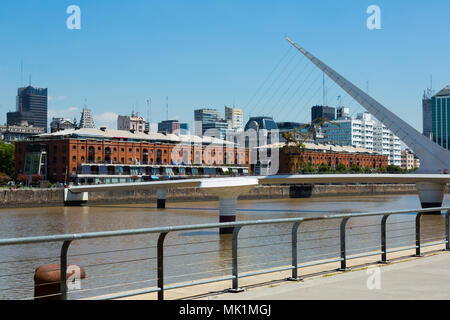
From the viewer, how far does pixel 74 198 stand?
60969mm

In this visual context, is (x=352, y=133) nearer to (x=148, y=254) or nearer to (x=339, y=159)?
(x=339, y=159)

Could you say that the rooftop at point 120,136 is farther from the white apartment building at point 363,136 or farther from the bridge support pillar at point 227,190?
the white apartment building at point 363,136

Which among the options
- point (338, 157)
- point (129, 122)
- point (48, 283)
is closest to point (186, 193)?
point (48, 283)

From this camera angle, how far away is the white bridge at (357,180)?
36.7m

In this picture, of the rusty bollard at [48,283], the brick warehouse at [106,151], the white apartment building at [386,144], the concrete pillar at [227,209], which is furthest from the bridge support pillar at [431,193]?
the white apartment building at [386,144]

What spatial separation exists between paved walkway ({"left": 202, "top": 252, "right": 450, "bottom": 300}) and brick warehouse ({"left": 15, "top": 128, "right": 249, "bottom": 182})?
73.5 m

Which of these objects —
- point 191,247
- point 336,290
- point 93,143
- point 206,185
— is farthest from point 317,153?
point 336,290

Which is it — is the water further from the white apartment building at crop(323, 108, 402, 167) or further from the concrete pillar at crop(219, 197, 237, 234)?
the white apartment building at crop(323, 108, 402, 167)

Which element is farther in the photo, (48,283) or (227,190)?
(227,190)

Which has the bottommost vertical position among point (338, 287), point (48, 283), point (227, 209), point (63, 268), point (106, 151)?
point (227, 209)

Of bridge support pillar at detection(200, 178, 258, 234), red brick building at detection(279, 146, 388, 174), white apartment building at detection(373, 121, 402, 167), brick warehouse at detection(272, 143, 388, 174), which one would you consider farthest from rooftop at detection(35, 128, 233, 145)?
white apartment building at detection(373, 121, 402, 167)

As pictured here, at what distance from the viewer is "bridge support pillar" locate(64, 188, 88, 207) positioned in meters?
60.5

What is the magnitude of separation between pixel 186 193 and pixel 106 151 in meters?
18.0
